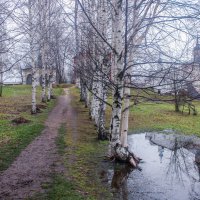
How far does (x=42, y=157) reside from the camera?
1376 cm

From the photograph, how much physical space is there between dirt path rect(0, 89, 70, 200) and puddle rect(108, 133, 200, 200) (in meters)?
2.23

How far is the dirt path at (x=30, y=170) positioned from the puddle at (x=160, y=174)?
223 centimetres

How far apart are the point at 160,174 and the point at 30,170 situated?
15.3 feet

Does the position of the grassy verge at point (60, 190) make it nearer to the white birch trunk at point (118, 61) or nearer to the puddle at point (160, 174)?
the puddle at point (160, 174)

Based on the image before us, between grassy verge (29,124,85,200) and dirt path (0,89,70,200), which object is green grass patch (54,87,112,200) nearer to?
grassy verge (29,124,85,200)

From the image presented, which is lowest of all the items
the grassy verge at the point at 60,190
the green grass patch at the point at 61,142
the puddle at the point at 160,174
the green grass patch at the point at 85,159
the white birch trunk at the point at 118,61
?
the puddle at the point at 160,174

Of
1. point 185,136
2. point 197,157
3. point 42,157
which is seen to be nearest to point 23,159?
point 42,157

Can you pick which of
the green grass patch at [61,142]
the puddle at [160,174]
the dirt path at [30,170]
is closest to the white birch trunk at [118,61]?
the puddle at [160,174]

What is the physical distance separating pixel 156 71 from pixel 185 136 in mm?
10768

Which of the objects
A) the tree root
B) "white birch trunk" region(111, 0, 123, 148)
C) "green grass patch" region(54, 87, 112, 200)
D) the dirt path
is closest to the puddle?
the tree root

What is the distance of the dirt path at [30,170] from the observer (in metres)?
9.94

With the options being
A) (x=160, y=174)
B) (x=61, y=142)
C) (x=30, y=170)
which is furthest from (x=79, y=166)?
(x=61, y=142)

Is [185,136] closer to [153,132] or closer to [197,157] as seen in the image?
[153,132]

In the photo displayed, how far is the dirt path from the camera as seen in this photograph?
391 inches
